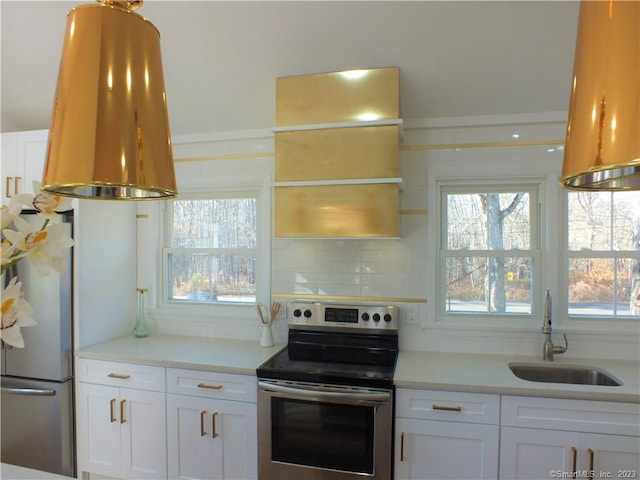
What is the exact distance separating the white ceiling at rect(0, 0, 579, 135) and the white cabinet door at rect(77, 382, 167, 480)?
192 centimetres

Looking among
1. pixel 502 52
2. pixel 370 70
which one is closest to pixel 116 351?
pixel 370 70

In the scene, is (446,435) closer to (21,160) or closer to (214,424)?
(214,424)

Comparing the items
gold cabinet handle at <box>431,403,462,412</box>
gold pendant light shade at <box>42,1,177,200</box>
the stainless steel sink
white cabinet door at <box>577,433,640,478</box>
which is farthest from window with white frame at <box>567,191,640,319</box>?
gold pendant light shade at <box>42,1,177,200</box>

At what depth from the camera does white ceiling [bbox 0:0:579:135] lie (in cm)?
195

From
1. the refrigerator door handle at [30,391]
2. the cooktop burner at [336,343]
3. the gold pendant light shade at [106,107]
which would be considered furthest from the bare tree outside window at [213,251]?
the gold pendant light shade at [106,107]

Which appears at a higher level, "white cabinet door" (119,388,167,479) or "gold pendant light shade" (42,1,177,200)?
"gold pendant light shade" (42,1,177,200)

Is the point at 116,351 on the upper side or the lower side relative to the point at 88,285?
lower

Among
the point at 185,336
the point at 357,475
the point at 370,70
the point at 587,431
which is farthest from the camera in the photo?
the point at 185,336

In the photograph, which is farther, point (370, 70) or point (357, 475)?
point (370, 70)

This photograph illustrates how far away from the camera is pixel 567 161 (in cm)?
47

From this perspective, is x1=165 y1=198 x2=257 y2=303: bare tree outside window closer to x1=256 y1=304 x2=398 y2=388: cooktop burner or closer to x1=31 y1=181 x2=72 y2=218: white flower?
x1=256 y1=304 x2=398 y2=388: cooktop burner

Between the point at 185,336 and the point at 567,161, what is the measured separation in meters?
2.87

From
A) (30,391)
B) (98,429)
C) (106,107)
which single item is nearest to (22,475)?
(106,107)

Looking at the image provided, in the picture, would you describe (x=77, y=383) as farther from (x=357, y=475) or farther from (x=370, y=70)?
(x=370, y=70)
